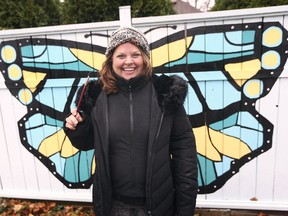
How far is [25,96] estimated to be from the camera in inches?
127

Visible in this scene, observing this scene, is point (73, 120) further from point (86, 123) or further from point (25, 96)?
point (25, 96)

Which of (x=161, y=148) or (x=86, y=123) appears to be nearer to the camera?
(x=161, y=148)

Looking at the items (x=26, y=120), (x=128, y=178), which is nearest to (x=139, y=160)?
(x=128, y=178)

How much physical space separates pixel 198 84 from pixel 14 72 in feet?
6.61

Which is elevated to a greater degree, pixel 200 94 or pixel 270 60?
pixel 270 60

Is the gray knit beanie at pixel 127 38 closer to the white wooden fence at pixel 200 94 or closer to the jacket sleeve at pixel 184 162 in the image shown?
the jacket sleeve at pixel 184 162

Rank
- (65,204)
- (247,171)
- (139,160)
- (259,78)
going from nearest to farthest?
(139,160) → (259,78) → (247,171) → (65,204)

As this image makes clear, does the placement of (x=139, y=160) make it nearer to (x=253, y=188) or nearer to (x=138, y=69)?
(x=138, y=69)

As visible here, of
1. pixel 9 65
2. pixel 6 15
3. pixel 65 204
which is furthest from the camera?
pixel 6 15

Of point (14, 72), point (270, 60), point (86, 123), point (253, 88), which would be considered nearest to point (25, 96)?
point (14, 72)

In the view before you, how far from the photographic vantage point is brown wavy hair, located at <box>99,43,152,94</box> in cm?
165

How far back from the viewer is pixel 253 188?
2.99 metres

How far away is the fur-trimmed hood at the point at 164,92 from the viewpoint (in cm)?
163

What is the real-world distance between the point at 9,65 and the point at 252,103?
8.58 ft
